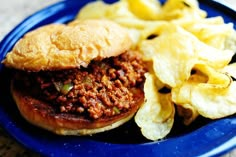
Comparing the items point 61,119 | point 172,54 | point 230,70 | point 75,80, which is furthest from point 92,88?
point 230,70

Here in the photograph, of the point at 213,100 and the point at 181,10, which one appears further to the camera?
the point at 181,10

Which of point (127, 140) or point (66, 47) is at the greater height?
point (66, 47)

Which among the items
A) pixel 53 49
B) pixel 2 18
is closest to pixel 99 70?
pixel 53 49

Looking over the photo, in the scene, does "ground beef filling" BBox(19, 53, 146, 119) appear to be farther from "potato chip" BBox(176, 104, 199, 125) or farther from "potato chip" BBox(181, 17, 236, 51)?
"potato chip" BBox(181, 17, 236, 51)

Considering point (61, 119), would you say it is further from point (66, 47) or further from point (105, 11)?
point (105, 11)

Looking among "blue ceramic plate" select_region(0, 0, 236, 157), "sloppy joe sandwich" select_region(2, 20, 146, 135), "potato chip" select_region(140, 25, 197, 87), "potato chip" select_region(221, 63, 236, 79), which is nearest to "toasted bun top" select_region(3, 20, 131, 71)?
"sloppy joe sandwich" select_region(2, 20, 146, 135)

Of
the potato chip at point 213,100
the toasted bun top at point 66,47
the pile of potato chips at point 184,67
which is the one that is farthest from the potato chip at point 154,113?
the toasted bun top at point 66,47
